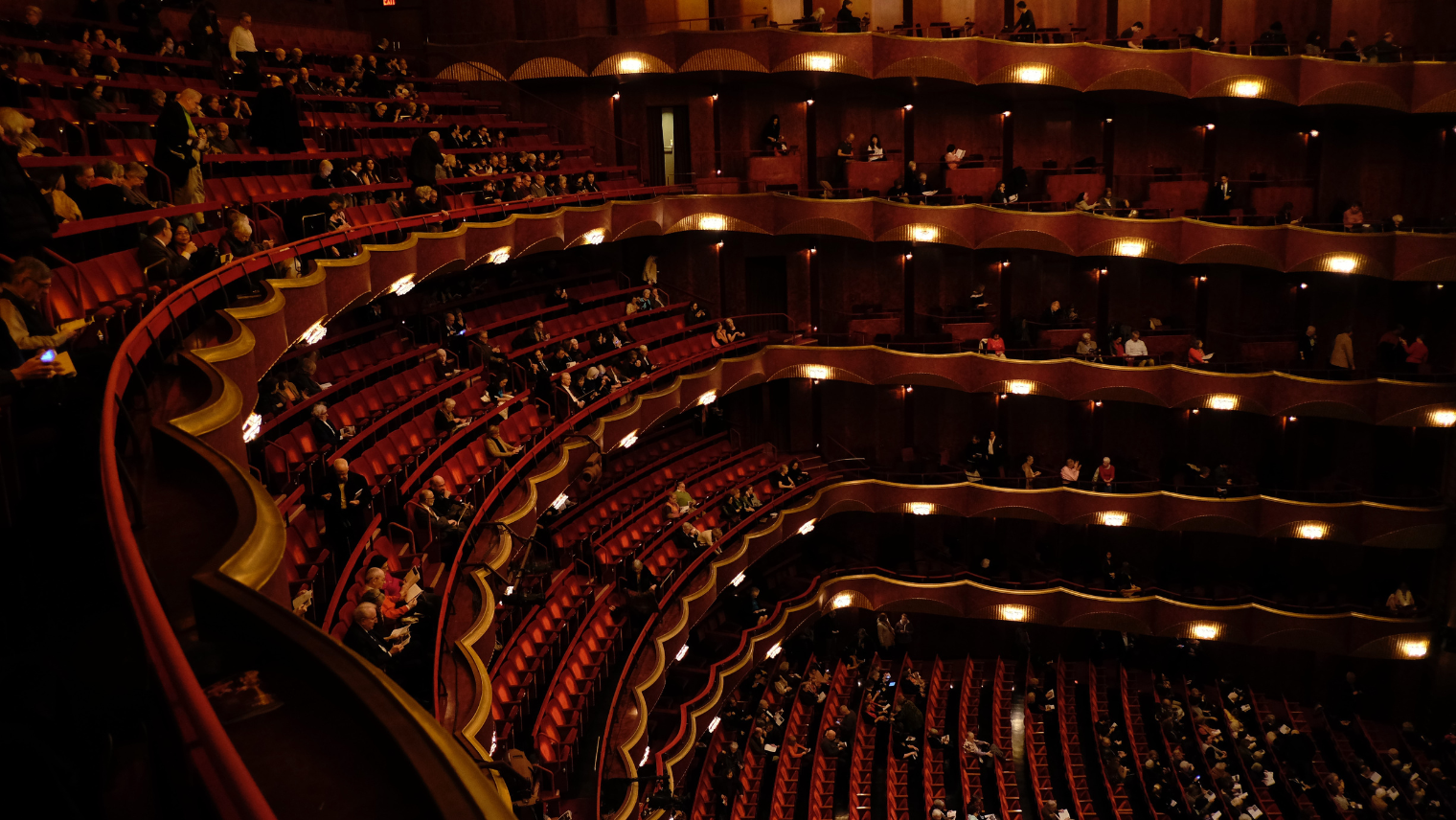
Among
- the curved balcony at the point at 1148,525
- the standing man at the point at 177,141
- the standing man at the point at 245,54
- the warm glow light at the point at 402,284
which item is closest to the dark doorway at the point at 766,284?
the curved balcony at the point at 1148,525

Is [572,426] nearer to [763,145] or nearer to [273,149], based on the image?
[273,149]

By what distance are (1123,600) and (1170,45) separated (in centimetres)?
970

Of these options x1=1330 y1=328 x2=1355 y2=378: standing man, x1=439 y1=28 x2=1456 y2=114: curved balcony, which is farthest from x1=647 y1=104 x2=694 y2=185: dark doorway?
x1=1330 y1=328 x2=1355 y2=378: standing man

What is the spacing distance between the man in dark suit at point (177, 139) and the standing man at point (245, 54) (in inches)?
162

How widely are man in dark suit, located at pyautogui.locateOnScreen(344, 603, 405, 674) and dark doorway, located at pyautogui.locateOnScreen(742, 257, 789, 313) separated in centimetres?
1440

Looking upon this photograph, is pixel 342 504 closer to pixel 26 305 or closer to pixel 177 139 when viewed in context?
pixel 177 139

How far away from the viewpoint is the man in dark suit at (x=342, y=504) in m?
7.60

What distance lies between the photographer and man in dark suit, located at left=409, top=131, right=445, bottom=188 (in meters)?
12.1

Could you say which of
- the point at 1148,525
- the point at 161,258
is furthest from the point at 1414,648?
the point at 161,258

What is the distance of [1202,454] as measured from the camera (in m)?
20.3

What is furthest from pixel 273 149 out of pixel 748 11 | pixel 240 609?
pixel 748 11

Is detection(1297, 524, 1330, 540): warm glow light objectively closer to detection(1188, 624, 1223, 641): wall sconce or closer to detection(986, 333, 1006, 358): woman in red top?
detection(1188, 624, 1223, 641): wall sconce

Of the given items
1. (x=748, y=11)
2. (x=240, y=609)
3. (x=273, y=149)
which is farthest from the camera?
(x=748, y=11)

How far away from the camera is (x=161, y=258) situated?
21.1 ft
